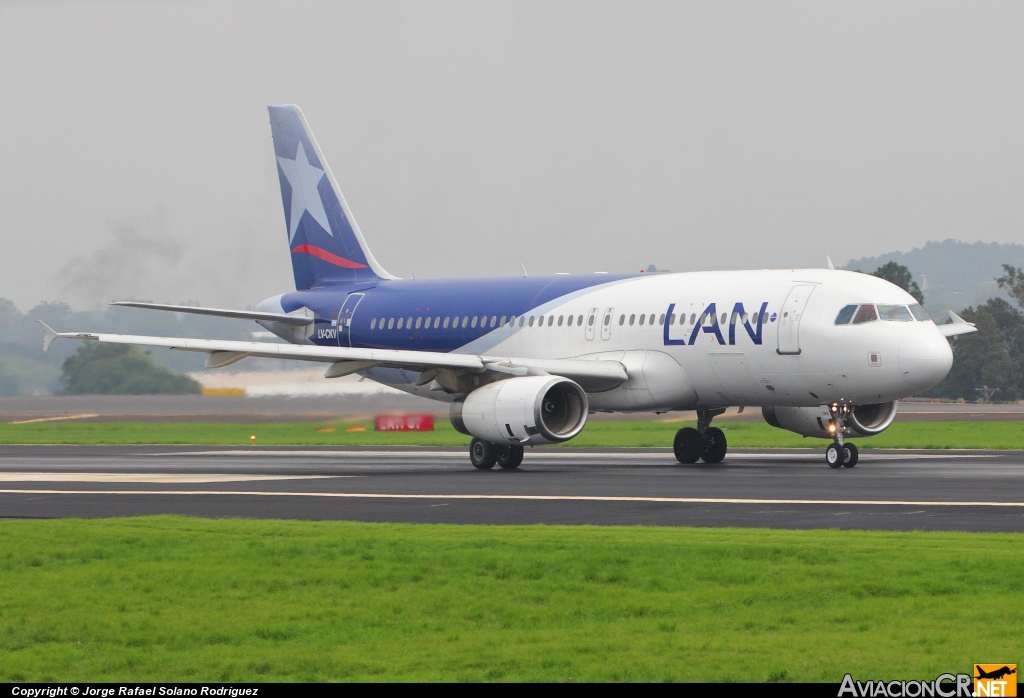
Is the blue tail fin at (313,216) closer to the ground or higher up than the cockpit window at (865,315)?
higher up

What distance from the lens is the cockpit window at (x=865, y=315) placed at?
3053 cm

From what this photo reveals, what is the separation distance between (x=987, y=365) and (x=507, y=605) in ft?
299

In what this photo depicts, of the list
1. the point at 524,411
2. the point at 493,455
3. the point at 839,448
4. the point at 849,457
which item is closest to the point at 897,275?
the point at 839,448

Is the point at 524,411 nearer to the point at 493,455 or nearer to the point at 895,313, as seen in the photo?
the point at 493,455

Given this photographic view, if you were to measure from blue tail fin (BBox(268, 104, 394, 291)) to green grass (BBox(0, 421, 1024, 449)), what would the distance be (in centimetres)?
458

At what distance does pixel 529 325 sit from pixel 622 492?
1237 centimetres

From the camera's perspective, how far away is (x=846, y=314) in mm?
30688

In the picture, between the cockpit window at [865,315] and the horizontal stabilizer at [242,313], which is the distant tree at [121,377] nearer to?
the horizontal stabilizer at [242,313]

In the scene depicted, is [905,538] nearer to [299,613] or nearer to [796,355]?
[299,613]

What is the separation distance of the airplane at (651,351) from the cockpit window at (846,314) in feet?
0.09

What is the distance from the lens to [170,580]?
46.6ft

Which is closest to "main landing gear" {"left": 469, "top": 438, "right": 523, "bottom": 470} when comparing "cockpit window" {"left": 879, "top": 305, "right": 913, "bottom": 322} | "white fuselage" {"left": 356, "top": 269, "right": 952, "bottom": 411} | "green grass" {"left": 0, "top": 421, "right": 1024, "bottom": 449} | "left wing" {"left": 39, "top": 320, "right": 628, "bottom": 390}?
"left wing" {"left": 39, "top": 320, "right": 628, "bottom": 390}

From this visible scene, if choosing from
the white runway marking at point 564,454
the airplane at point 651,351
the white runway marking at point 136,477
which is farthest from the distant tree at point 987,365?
the white runway marking at point 136,477

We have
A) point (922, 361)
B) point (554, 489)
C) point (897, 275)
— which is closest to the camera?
point (554, 489)
